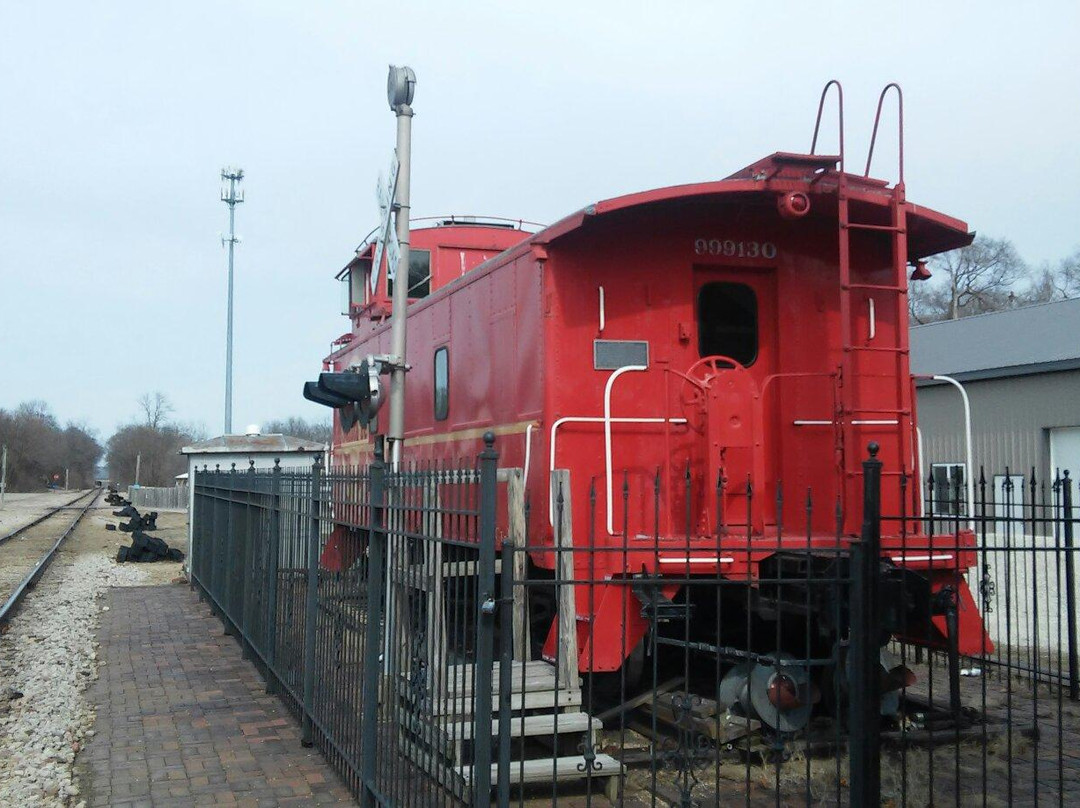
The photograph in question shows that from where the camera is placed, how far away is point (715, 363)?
7512 millimetres

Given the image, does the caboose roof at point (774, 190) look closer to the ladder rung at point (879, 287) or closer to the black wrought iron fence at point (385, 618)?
the ladder rung at point (879, 287)

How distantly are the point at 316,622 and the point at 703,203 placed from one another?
3984 millimetres

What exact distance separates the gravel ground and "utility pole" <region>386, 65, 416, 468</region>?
3147 mm

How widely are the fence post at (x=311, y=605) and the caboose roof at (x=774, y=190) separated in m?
2.31

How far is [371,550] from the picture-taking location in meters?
5.80

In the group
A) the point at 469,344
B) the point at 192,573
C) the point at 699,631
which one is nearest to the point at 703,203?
the point at 469,344

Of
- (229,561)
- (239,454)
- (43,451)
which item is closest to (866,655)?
(229,561)

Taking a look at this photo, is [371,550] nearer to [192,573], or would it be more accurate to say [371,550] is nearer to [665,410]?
[665,410]

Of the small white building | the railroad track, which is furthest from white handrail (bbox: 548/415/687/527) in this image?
the small white building

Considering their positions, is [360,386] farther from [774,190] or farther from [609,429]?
[774,190]

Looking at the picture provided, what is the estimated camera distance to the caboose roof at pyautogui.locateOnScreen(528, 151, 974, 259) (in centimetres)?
696

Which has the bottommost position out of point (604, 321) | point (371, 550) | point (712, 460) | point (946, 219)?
point (371, 550)

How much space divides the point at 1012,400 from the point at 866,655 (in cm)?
1195

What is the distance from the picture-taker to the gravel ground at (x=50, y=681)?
257 inches
